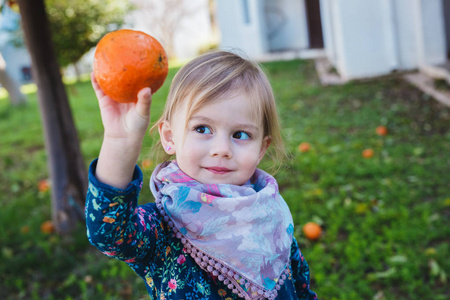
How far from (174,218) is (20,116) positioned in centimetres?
1074

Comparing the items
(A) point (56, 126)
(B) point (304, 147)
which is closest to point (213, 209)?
(A) point (56, 126)

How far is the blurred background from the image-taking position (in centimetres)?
299

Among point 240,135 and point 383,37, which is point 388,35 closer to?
point 383,37

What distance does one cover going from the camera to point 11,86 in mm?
11930

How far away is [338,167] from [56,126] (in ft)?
8.99

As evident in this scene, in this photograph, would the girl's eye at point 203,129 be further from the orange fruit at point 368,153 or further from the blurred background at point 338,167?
the orange fruit at point 368,153

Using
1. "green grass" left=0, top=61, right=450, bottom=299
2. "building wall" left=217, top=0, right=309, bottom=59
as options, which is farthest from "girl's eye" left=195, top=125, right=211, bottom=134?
"building wall" left=217, top=0, right=309, bottom=59

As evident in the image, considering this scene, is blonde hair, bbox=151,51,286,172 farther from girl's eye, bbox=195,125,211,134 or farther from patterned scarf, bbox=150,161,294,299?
patterned scarf, bbox=150,161,294,299

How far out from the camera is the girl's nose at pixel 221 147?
1233mm

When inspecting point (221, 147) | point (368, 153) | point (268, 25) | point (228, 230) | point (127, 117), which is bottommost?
point (368, 153)

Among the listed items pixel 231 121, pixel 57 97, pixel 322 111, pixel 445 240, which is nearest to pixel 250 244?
pixel 231 121

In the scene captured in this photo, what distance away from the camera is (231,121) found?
1261 mm

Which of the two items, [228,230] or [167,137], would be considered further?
[167,137]

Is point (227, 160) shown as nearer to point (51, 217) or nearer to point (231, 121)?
point (231, 121)
